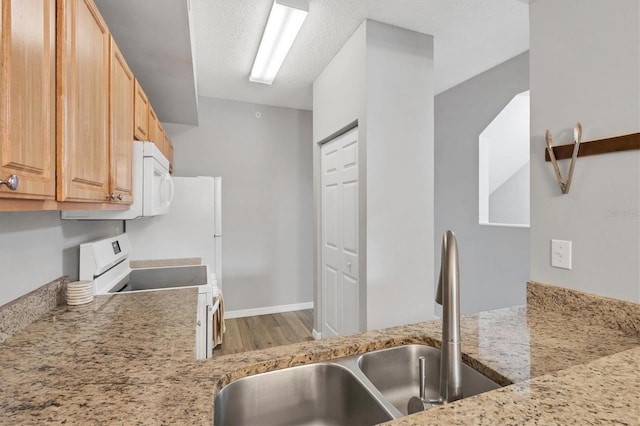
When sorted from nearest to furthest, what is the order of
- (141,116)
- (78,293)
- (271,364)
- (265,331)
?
(271,364)
(78,293)
(141,116)
(265,331)

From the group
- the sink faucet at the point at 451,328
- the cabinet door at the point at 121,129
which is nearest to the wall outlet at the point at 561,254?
the sink faucet at the point at 451,328

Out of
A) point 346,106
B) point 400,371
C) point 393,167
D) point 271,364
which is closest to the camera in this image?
point 271,364

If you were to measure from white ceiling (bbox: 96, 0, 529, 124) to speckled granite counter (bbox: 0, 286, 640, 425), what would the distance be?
1495 millimetres

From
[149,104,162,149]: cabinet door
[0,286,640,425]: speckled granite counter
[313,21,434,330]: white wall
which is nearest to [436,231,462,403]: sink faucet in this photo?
[0,286,640,425]: speckled granite counter

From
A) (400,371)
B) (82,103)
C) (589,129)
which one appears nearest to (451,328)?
(400,371)

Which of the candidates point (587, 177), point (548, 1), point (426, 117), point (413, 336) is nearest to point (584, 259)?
point (587, 177)

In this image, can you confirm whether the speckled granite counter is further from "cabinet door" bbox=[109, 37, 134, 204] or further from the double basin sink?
"cabinet door" bbox=[109, 37, 134, 204]

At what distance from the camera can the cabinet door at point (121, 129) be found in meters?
1.38

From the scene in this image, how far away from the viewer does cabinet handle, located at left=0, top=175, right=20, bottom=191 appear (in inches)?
25.6

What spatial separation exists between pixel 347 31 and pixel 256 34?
686 millimetres

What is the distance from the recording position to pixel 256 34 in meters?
2.39

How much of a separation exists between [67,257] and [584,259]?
2.29 metres

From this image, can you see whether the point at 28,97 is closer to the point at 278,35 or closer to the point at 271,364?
the point at 271,364

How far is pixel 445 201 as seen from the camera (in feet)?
11.6
